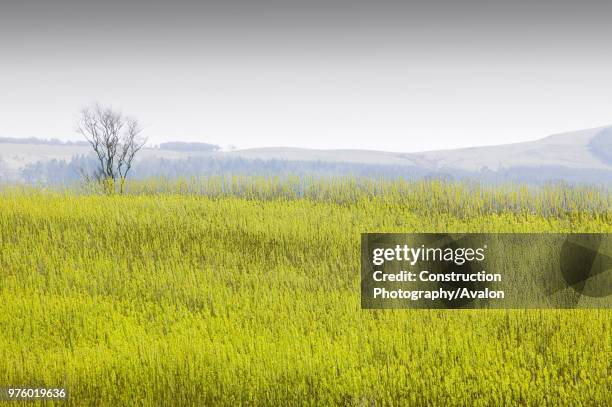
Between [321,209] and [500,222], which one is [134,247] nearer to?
[321,209]

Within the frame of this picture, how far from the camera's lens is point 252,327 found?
29.2 feet

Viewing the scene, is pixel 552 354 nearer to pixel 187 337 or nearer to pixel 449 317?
pixel 449 317

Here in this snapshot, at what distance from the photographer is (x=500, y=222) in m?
17.7

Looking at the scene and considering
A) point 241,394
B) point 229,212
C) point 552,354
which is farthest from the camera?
point 229,212

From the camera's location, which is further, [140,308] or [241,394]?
→ [140,308]

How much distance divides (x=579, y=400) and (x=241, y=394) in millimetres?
3567

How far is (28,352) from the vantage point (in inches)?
A: 322

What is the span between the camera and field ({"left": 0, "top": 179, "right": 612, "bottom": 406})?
22.7 ft

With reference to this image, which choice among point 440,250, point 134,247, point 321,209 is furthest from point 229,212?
point 440,250

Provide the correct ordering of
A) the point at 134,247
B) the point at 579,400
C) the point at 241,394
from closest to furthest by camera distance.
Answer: the point at 579,400 < the point at 241,394 < the point at 134,247

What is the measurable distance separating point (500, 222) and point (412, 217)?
98.9 inches

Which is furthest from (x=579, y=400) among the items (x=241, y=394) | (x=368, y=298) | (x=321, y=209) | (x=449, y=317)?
(x=321, y=209)

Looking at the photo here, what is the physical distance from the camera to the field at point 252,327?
6.91 meters

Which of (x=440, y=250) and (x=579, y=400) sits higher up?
(x=440, y=250)
